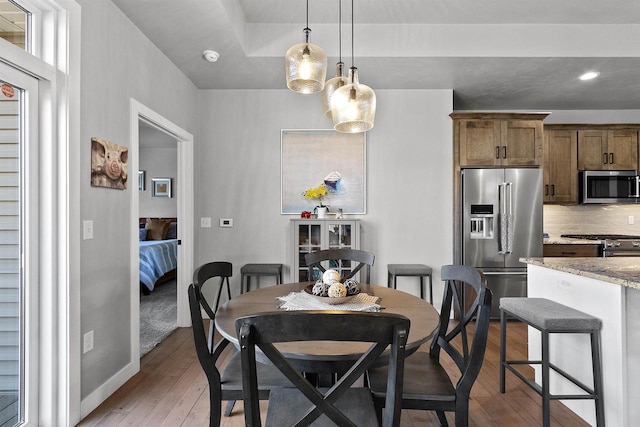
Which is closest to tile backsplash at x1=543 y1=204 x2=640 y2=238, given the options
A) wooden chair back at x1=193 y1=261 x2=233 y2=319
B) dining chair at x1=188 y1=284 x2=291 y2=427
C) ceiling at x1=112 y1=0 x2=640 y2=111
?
ceiling at x1=112 y1=0 x2=640 y2=111

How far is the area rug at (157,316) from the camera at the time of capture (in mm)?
3316

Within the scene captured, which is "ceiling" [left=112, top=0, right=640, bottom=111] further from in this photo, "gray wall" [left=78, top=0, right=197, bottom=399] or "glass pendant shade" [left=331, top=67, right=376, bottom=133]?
"glass pendant shade" [left=331, top=67, right=376, bottom=133]

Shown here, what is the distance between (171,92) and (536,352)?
11.9 ft

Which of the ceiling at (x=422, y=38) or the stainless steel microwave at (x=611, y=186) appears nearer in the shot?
the ceiling at (x=422, y=38)

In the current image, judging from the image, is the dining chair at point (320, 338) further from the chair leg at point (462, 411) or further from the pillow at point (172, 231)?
the pillow at point (172, 231)

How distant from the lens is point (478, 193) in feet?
12.5

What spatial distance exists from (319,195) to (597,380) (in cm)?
275

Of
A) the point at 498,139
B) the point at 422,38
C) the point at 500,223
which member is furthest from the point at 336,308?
the point at 498,139

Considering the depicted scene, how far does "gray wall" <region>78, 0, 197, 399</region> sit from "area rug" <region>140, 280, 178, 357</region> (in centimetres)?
76

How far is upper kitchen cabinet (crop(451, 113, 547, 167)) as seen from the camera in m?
3.88

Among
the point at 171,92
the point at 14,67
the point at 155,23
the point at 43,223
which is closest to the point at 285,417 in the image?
the point at 43,223

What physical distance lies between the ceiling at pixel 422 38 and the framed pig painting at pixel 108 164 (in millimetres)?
985

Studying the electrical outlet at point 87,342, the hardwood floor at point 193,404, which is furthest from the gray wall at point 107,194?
the hardwood floor at point 193,404

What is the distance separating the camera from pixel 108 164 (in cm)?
233
